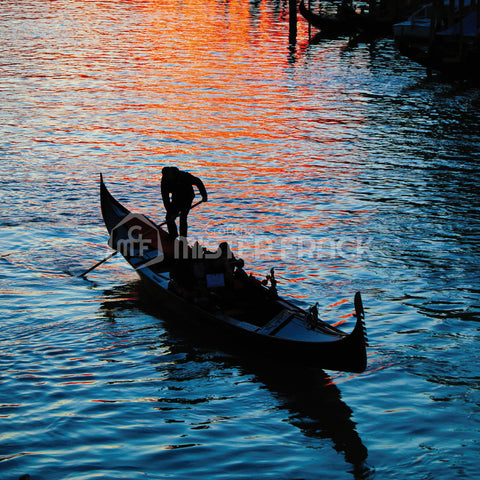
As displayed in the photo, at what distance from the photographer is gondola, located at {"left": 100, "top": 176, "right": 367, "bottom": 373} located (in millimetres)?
6805

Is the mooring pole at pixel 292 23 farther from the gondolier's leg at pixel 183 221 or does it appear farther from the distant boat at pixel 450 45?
the gondolier's leg at pixel 183 221

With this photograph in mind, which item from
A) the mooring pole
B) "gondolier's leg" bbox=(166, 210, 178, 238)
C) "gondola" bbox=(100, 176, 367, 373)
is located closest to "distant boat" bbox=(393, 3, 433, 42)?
the mooring pole

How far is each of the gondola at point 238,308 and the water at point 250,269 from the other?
1.01ft

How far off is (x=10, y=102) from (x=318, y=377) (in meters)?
16.4

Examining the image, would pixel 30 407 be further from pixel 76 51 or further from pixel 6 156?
pixel 76 51

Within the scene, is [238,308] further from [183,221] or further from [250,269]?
[250,269]

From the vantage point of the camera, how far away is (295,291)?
9.54 meters

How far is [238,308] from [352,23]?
29.8m

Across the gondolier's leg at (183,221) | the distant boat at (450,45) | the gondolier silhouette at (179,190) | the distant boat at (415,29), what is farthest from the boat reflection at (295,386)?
the distant boat at (415,29)

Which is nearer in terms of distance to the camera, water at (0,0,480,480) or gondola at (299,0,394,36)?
water at (0,0,480,480)

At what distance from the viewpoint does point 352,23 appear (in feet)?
116

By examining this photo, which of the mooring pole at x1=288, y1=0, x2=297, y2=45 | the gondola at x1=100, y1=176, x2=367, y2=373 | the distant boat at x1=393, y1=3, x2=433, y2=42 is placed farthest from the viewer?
the mooring pole at x1=288, y1=0, x2=297, y2=45

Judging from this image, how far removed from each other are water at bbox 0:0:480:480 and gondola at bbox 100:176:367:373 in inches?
12.1

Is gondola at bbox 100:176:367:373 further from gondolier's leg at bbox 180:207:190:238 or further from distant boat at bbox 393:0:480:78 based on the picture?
distant boat at bbox 393:0:480:78
